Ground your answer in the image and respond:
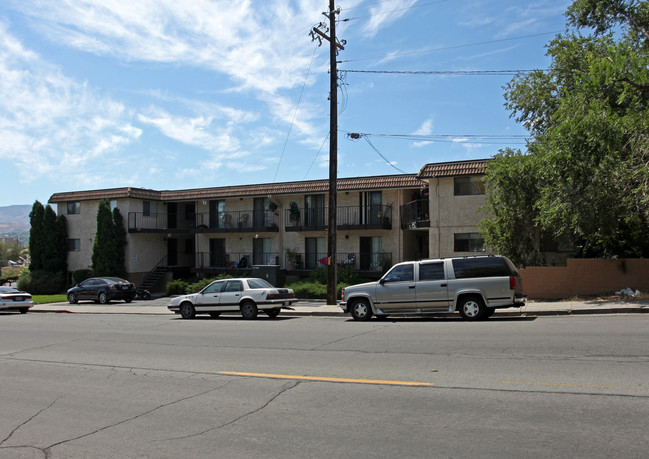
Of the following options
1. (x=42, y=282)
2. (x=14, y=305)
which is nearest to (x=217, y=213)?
(x=14, y=305)

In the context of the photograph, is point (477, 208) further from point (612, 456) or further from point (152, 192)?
point (152, 192)

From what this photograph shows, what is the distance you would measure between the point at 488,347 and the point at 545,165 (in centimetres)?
948

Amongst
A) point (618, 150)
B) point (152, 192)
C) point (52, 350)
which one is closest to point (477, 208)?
point (618, 150)

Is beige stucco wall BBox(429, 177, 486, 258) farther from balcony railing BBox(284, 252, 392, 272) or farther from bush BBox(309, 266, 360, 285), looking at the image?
bush BBox(309, 266, 360, 285)

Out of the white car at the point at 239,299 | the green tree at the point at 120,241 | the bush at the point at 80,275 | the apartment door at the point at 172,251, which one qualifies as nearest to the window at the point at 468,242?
the white car at the point at 239,299

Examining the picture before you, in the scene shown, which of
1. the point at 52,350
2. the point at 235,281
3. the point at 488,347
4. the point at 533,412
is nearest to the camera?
the point at 533,412

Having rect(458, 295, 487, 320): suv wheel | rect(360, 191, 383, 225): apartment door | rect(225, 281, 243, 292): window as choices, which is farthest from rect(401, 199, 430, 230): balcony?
rect(458, 295, 487, 320): suv wheel

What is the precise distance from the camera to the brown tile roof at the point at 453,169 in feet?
77.4

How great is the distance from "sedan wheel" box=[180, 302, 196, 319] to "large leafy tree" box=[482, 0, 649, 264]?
11.7 meters

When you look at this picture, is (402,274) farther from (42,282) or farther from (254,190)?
(42,282)

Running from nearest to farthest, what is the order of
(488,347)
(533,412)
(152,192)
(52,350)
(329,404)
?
(533,412) → (329,404) → (488,347) → (52,350) → (152,192)

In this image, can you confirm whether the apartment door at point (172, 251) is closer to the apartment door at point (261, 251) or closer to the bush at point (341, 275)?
the apartment door at point (261, 251)

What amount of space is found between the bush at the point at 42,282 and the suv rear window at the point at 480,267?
31630 millimetres

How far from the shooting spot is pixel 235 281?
18.9m
